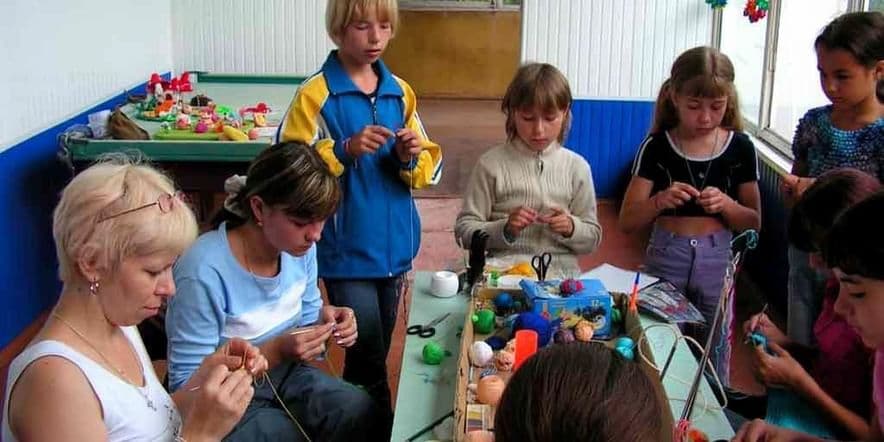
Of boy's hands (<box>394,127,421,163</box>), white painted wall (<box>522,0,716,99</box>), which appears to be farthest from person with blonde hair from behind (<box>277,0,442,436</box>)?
white painted wall (<box>522,0,716,99</box>)

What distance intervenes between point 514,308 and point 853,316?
0.79 meters

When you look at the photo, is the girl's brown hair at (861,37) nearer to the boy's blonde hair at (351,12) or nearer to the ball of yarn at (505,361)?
the boy's blonde hair at (351,12)

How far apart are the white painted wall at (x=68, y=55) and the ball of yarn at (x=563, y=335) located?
248 centimetres

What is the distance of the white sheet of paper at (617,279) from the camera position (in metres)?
2.26

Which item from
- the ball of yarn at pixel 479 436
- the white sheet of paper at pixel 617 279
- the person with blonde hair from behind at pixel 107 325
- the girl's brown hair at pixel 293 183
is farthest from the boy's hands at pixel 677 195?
the person with blonde hair from behind at pixel 107 325

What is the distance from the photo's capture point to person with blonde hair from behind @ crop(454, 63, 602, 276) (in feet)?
7.86

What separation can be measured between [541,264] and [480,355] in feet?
1.43

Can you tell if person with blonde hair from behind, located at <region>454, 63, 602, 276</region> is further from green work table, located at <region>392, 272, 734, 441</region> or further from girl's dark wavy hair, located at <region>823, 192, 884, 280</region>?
girl's dark wavy hair, located at <region>823, 192, 884, 280</region>

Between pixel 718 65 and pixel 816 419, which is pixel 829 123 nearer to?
pixel 718 65

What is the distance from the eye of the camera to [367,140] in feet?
7.73

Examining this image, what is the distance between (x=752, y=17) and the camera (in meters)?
4.42

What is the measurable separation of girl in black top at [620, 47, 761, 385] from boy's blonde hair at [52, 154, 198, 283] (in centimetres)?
149

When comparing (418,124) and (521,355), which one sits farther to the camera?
(418,124)

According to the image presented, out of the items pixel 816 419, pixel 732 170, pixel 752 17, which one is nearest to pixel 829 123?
pixel 732 170
